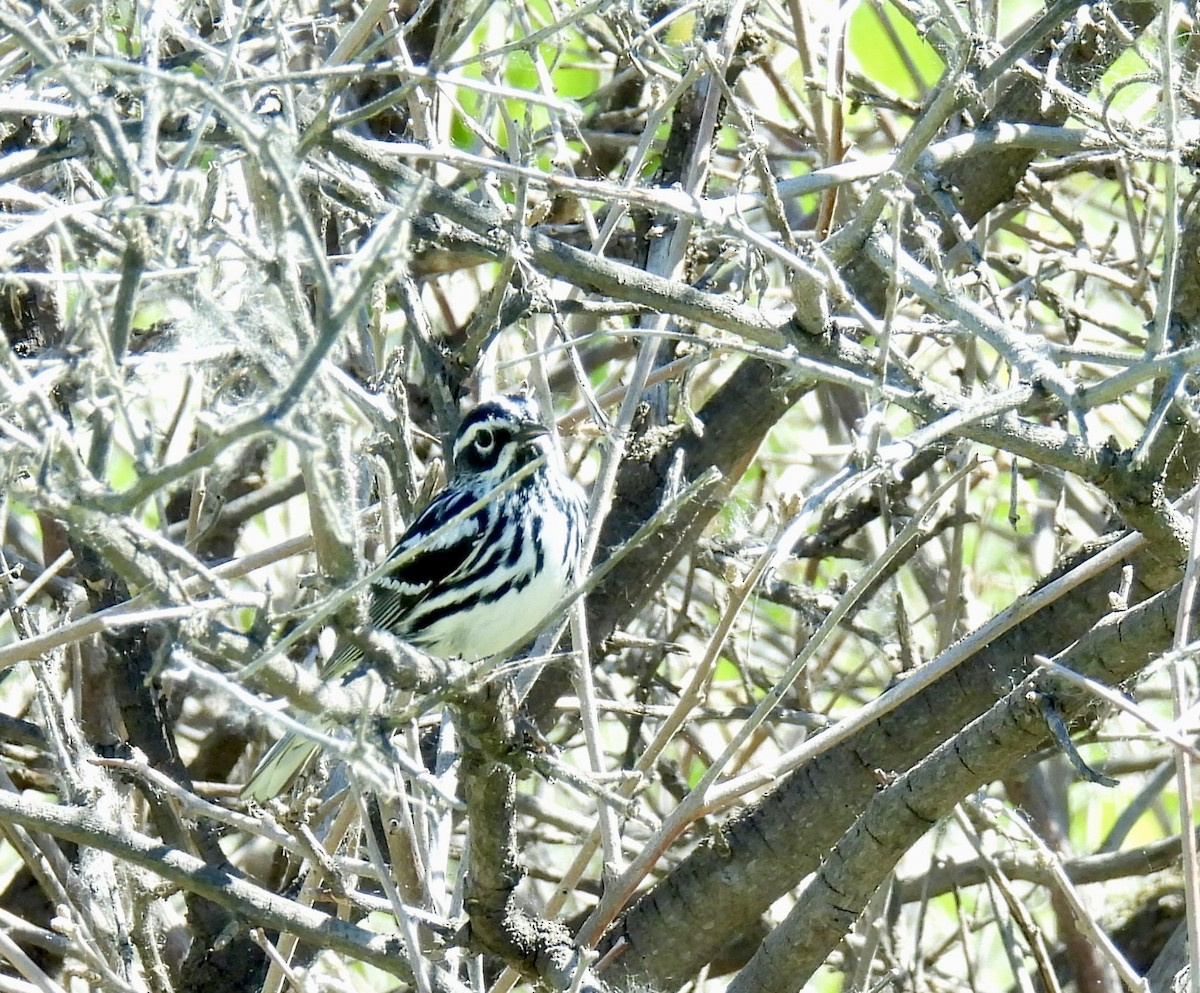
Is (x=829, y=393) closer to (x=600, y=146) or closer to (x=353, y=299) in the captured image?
(x=600, y=146)

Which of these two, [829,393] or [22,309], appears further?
[829,393]

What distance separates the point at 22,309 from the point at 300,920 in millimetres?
1995

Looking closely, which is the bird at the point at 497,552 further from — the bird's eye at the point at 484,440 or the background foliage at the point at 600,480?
the background foliage at the point at 600,480

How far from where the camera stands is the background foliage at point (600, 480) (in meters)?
2.11

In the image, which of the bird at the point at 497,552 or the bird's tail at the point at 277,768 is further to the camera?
the bird at the point at 497,552

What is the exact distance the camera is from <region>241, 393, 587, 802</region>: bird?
4066mm

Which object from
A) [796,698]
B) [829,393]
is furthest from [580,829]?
[829,393]

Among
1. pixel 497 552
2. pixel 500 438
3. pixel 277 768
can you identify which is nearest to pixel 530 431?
pixel 500 438

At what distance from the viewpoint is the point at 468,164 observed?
8.99ft

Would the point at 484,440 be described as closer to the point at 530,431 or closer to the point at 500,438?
the point at 500,438

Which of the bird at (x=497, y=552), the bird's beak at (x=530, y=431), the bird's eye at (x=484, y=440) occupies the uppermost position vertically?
the bird's eye at (x=484, y=440)

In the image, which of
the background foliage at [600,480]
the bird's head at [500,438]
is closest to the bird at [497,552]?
the bird's head at [500,438]

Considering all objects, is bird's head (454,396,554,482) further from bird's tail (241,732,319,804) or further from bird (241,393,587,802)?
bird's tail (241,732,319,804)

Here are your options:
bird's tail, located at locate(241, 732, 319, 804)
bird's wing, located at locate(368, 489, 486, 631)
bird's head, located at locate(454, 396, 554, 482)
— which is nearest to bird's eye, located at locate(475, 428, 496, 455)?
bird's head, located at locate(454, 396, 554, 482)
